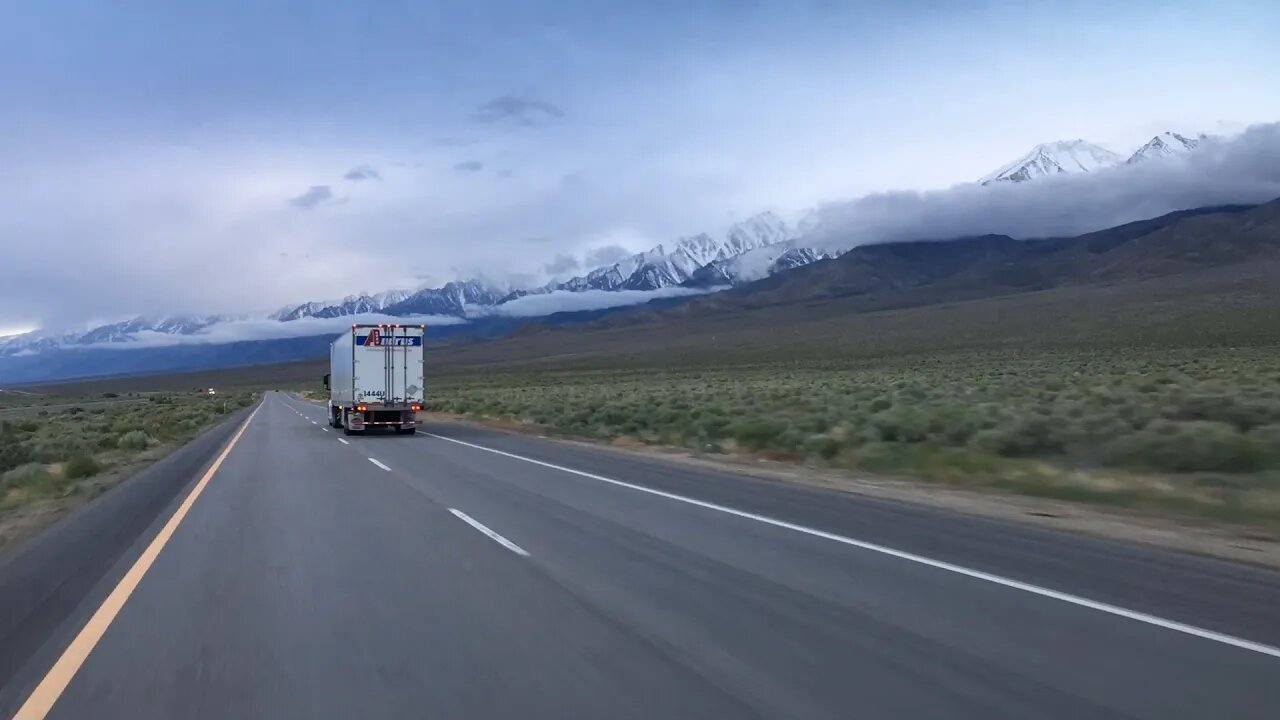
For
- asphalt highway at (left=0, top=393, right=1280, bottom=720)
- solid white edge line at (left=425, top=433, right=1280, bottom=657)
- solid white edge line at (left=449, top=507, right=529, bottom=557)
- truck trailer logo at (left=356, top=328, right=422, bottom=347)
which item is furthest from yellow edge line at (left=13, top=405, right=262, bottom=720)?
truck trailer logo at (left=356, top=328, right=422, bottom=347)

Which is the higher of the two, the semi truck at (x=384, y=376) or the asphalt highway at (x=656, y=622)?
the semi truck at (x=384, y=376)

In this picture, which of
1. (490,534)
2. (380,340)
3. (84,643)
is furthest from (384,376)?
(84,643)

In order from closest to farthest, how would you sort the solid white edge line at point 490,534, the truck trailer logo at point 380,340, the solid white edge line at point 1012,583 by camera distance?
1. the solid white edge line at point 1012,583
2. the solid white edge line at point 490,534
3. the truck trailer logo at point 380,340

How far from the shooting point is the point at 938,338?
10850 cm

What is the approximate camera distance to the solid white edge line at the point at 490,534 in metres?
11.6

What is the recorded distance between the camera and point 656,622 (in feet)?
26.8

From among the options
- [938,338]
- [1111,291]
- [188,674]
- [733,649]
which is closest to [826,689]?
[733,649]

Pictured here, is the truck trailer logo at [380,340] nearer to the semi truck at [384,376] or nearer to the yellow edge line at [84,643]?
the semi truck at [384,376]

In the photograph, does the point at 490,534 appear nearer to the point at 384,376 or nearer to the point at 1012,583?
the point at 1012,583

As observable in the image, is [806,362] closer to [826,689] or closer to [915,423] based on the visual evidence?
[915,423]

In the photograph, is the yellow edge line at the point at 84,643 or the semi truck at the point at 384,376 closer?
the yellow edge line at the point at 84,643

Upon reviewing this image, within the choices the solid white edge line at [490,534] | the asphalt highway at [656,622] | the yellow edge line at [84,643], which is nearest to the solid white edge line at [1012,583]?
the asphalt highway at [656,622]

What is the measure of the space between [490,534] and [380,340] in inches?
955

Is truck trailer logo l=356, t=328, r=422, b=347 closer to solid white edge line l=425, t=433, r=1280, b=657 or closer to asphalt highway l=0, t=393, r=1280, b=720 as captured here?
solid white edge line l=425, t=433, r=1280, b=657
